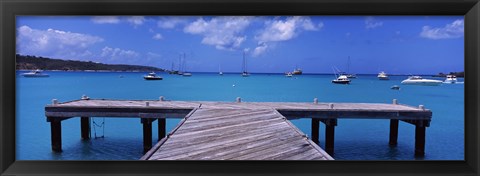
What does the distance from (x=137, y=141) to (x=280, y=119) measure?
541 centimetres

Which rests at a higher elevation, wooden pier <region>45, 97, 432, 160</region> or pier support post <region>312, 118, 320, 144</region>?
wooden pier <region>45, 97, 432, 160</region>

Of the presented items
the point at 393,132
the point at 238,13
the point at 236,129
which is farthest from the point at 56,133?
the point at 393,132

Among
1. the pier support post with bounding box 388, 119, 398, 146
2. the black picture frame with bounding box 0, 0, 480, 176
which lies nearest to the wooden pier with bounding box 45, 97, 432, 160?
the pier support post with bounding box 388, 119, 398, 146

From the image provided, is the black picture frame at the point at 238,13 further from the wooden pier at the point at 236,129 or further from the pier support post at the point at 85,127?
the pier support post at the point at 85,127

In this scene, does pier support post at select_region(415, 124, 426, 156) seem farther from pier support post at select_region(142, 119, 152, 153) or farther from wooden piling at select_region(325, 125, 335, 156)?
pier support post at select_region(142, 119, 152, 153)

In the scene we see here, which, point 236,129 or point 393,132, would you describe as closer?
point 236,129

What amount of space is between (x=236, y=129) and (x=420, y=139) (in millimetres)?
4856

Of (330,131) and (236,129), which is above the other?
(236,129)

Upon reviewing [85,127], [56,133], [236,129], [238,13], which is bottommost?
[85,127]

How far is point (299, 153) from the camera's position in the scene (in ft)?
8.30

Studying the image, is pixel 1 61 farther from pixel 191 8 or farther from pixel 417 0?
pixel 417 0

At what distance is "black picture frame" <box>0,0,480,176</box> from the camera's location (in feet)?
5.63

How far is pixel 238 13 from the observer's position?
5.79 feet

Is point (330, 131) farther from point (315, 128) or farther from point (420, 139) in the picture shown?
point (420, 139)
